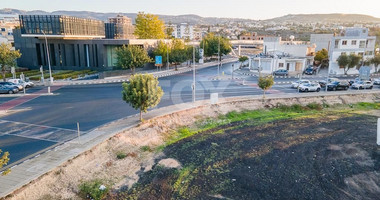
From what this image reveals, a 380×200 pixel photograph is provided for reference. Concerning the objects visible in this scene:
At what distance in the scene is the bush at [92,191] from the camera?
1449cm

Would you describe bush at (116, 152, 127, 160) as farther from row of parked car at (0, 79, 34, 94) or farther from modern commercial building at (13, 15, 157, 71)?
modern commercial building at (13, 15, 157, 71)

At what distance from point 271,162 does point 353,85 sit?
30826 mm

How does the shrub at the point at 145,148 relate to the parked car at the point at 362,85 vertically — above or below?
below

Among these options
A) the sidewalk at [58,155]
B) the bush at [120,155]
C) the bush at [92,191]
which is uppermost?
the sidewalk at [58,155]

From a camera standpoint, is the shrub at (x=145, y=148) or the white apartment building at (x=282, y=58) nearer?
the shrub at (x=145, y=148)

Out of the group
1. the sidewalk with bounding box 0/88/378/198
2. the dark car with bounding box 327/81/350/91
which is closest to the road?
the sidewalk with bounding box 0/88/378/198

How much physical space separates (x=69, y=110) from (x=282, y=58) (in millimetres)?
42526

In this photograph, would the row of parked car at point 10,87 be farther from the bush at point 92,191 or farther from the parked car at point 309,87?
the parked car at point 309,87

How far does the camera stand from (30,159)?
54.4 ft

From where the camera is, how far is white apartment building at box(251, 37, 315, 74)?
56.3m

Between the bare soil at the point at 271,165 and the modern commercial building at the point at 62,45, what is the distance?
38061 millimetres

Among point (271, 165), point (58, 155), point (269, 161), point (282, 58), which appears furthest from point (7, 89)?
point (282, 58)

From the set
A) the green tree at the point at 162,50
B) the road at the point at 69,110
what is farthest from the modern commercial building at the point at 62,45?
the road at the point at 69,110

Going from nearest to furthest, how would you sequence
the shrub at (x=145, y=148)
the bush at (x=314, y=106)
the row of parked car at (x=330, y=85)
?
the shrub at (x=145, y=148) → the bush at (x=314, y=106) → the row of parked car at (x=330, y=85)
